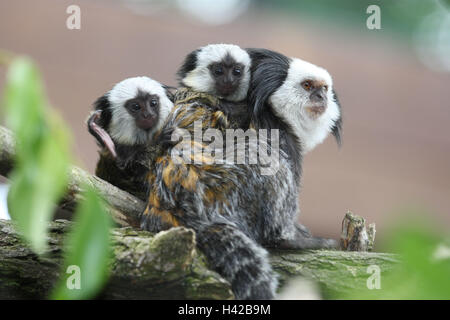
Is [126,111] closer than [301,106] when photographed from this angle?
No

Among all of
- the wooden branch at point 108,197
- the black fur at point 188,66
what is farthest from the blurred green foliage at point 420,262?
the black fur at point 188,66

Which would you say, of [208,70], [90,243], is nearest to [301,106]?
[208,70]

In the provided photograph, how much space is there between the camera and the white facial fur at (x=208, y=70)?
2951 mm

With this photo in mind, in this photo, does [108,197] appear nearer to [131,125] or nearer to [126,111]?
[131,125]

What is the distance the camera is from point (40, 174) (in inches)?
29.7

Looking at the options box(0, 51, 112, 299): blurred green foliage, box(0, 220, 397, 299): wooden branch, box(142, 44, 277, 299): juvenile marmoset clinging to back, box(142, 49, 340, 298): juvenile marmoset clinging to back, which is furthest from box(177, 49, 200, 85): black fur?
box(0, 51, 112, 299): blurred green foliage

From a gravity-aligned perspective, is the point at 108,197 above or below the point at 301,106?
below

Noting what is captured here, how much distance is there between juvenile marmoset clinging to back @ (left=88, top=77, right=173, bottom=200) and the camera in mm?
A: 3008

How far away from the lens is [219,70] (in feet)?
9.93

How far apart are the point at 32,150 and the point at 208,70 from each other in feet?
7.86

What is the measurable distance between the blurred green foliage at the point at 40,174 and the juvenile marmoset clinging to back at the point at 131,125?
2091 mm

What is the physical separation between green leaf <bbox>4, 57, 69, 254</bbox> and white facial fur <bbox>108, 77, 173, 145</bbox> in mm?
2353

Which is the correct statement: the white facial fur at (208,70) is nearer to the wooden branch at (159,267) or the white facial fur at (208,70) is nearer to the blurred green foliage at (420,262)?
the wooden branch at (159,267)
